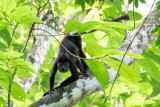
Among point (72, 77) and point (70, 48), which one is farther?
point (70, 48)

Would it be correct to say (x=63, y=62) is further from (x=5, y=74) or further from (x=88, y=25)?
(x=88, y=25)

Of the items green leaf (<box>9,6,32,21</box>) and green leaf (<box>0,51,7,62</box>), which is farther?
green leaf (<box>0,51,7,62</box>)

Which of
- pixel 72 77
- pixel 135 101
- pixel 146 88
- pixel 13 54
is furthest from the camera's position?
pixel 72 77

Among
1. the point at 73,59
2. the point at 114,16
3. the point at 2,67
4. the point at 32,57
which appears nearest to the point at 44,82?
the point at 73,59

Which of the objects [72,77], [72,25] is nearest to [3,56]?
[72,25]

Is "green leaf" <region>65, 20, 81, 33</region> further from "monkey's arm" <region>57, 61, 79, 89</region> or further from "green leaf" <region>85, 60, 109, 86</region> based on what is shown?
"monkey's arm" <region>57, 61, 79, 89</region>

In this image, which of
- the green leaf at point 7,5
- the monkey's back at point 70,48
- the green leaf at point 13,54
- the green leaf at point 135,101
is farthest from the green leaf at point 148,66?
the monkey's back at point 70,48

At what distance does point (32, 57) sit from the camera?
141 inches

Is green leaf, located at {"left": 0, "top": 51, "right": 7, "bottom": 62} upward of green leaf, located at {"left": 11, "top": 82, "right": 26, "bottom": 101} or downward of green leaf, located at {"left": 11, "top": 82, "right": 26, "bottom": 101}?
upward

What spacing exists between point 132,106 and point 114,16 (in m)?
1.42

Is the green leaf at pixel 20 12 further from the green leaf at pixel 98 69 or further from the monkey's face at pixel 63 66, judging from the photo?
the monkey's face at pixel 63 66

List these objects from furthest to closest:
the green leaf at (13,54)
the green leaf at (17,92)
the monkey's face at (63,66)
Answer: the monkey's face at (63,66), the green leaf at (17,92), the green leaf at (13,54)

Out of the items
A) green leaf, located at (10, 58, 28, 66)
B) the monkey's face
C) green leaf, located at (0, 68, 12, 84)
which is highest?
green leaf, located at (10, 58, 28, 66)

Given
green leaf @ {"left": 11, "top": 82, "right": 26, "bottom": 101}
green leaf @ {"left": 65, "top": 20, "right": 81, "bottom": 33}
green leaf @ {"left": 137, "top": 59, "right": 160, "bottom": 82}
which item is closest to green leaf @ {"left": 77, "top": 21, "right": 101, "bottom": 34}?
green leaf @ {"left": 65, "top": 20, "right": 81, "bottom": 33}
